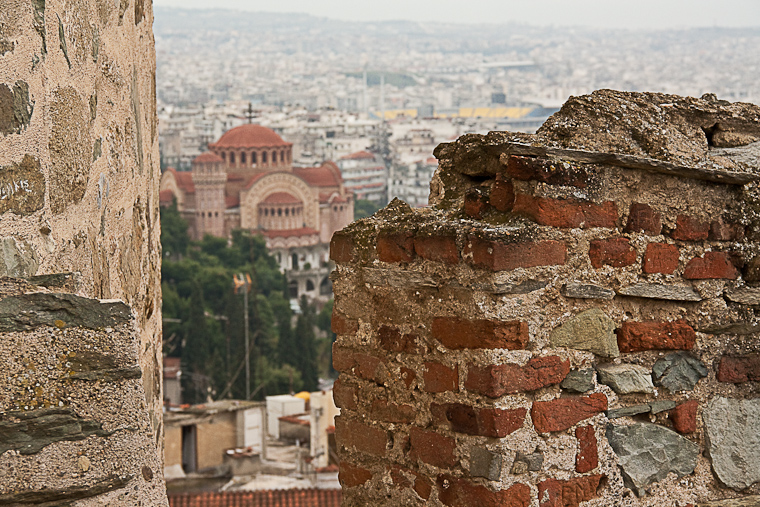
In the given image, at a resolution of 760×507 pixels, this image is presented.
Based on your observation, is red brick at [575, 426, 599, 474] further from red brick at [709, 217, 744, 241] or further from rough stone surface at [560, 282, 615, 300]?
red brick at [709, 217, 744, 241]

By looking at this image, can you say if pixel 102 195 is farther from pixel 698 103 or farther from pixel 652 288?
pixel 698 103

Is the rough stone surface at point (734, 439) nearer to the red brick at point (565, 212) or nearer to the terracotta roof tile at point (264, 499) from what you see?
the red brick at point (565, 212)

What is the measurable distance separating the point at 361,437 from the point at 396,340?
148 mm

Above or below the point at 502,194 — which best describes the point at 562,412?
below

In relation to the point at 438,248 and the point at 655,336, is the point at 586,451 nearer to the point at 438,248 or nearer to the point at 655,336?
the point at 655,336

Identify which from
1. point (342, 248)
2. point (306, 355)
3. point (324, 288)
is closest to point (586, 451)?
point (342, 248)

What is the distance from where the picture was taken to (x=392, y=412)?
1.22 metres

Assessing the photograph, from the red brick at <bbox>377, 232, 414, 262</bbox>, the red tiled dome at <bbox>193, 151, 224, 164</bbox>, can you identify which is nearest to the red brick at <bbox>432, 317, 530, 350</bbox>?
the red brick at <bbox>377, 232, 414, 262</bbox>

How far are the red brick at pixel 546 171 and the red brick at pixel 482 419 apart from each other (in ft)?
0.89

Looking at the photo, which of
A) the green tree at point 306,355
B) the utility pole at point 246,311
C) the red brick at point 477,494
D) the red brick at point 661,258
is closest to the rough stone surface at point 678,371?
the red brick at point 661,258

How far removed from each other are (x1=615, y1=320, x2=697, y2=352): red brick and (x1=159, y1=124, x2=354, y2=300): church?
32622 mm

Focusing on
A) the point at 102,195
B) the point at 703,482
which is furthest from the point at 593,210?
the point at 102,195

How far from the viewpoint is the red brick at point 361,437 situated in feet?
4.06

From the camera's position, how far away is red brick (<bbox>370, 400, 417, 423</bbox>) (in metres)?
1.20
